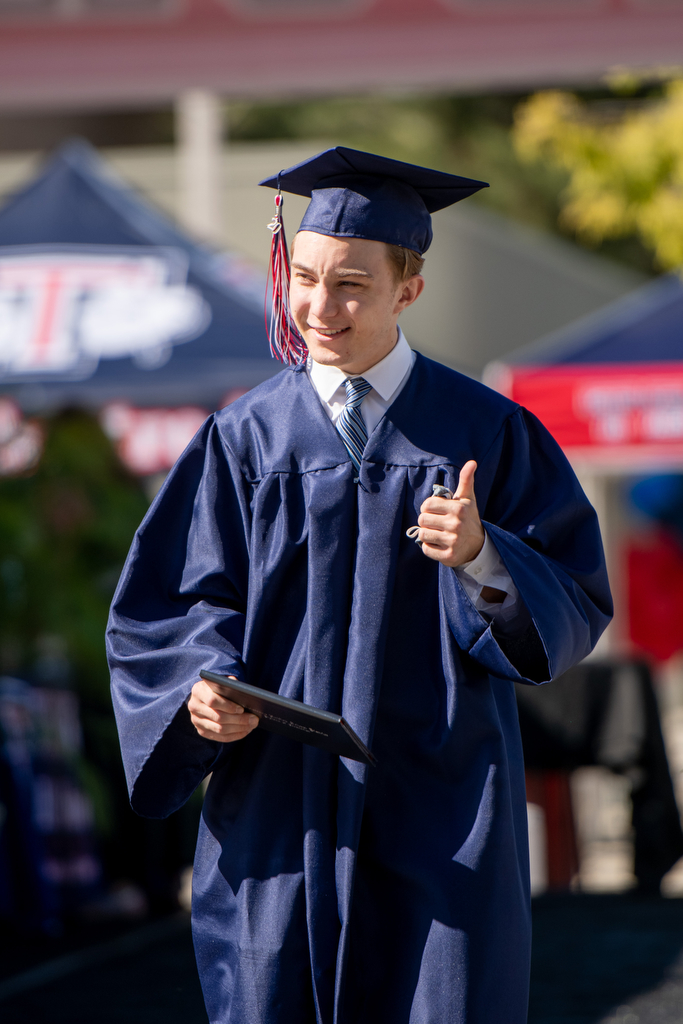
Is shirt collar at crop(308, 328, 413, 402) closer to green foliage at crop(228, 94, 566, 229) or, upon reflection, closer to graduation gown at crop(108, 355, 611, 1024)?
graduation gown at crop(108, 355, 611, 1024)

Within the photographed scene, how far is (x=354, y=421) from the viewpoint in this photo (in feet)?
6.19

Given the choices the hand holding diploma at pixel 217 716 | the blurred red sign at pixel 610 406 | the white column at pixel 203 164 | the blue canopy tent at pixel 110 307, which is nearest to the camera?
the hand holding diploma at pixel 217 716

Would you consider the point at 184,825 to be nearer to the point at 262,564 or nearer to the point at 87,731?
the point at 87,731

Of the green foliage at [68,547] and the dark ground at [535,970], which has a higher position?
the green foliage at [68,547]

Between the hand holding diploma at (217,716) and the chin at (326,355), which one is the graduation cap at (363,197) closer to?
the chin at (326,355)

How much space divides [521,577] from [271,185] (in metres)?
0.72

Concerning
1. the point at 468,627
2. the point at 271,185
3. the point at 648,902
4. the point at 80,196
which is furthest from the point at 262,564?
the point at 80,196

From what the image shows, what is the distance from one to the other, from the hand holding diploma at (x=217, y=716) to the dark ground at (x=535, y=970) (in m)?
2.04

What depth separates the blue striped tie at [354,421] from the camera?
1862mm

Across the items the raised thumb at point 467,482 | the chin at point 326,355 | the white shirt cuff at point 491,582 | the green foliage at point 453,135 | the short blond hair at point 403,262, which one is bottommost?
the white shirt cuff at point 491,582

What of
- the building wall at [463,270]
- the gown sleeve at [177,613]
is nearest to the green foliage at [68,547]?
the gown sleeve at [177,613]

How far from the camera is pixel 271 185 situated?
199cm

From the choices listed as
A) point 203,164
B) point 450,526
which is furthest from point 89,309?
point 203,164

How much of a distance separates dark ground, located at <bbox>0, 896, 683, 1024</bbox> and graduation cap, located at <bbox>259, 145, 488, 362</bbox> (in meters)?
2.37
